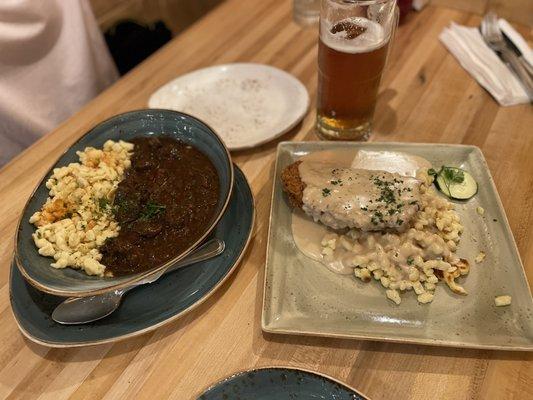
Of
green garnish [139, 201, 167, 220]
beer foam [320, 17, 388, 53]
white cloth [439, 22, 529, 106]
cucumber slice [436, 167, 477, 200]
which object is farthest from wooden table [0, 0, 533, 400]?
beer foam [320, 17, 388, 53]

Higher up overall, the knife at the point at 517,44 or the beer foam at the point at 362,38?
the beer foam at the point at 362,38

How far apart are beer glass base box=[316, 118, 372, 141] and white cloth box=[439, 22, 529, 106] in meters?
0.60

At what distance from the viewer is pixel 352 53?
1420 mm

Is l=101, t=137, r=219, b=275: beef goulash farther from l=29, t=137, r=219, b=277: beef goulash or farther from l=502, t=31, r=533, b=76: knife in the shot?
l=502, t=31, r=533, b=76: knife

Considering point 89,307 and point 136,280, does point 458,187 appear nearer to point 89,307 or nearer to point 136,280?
point 136,280

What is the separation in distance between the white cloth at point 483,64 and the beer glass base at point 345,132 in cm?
60

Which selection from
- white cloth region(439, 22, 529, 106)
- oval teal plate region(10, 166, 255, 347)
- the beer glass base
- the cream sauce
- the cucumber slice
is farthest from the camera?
white cloth region(439, 22, 529, 106)

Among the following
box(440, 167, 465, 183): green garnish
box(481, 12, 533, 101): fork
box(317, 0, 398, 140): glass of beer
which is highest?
box(317, 0, 398, 140): glass of beer

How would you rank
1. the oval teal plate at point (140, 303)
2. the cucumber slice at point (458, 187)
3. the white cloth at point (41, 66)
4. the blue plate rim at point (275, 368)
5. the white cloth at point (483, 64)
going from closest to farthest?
the blue plate rim at point (275, 368), the oval teal plate at point (140, 303), the cucumber slice at point (458, 187), the white cloth at point (483, 64), the white cloth at point (41, 66)

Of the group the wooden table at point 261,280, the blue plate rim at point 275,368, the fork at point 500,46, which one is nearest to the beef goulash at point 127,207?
the wooden table at point 261,280

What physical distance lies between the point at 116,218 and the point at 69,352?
1.25 ft

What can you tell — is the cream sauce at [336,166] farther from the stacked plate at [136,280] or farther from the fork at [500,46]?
the fork at [500,46]

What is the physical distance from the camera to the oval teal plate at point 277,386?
3.22 feet

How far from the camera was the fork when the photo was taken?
180cm
